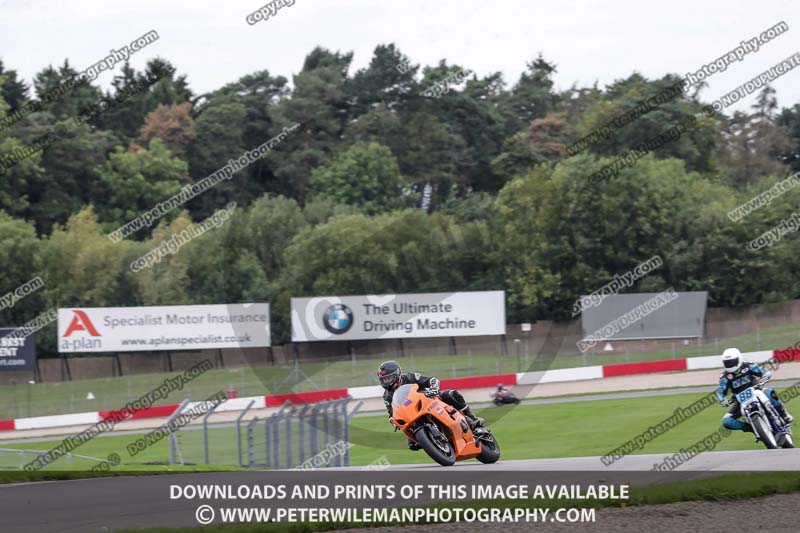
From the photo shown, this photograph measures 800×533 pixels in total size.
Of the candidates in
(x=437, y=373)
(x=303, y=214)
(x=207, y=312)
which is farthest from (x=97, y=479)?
(x=303, y=214)

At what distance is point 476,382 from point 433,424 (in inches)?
1168

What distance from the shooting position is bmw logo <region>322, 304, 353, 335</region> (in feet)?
174

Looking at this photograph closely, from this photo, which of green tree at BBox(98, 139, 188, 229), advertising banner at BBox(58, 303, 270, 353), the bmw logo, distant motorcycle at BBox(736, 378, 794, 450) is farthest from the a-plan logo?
distant motorcycle at BBox(736, 378, 794, 450)

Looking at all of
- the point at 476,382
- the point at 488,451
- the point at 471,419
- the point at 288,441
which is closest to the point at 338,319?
the point at 476,382

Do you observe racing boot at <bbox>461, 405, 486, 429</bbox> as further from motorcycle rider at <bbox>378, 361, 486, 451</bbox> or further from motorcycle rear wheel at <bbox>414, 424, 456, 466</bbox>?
motorcycle rear wheel at <bbox>414, 424, 456, 466</bbox>

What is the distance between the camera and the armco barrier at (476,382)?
1681 inches

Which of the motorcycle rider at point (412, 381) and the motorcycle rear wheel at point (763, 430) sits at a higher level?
the motorcycle rider at point (412, 381)

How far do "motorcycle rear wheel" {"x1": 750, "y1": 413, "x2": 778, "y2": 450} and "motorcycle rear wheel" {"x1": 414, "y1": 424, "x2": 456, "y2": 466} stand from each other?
4.88 metres

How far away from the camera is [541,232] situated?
64.2 metres

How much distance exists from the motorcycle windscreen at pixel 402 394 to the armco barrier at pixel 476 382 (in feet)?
90.6

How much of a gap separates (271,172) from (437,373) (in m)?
56.8

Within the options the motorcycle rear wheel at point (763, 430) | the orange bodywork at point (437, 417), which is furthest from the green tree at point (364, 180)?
the orange bodywork at point (437, 417)

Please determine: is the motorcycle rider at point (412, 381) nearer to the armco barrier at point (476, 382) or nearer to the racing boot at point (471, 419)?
the racing boot at point (471, 419)

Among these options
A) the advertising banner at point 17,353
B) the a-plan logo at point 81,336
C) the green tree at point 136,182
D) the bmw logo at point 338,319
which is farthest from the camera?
the green tree at point 136,182
